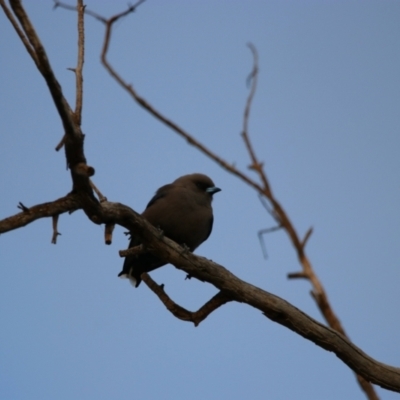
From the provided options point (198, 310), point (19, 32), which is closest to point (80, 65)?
point (19, 32)

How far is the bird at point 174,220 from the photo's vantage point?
264 inches

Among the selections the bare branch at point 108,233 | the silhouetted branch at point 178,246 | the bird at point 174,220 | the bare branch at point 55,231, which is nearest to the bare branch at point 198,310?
the silhouetted branch at point 178,246

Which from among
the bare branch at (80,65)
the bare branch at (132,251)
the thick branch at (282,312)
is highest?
the bare branch at (80,65)

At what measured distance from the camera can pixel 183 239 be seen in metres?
6.74

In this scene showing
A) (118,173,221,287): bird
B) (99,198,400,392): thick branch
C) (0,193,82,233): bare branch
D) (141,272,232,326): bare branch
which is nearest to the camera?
(0,193,82,233): bare branch

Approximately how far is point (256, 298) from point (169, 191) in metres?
2.48

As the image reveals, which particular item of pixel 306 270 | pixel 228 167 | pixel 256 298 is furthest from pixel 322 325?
pixel 228 167

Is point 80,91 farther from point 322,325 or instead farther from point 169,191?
point 169,191

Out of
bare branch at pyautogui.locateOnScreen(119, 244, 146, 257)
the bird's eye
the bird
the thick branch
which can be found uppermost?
the bird's eye

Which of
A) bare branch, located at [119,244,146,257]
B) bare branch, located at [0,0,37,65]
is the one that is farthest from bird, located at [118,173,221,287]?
bare branch, located at [0,0,37,65]

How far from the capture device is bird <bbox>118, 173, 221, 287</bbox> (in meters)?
6.70

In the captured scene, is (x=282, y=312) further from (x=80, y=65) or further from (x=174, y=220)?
(x=80, y=65)

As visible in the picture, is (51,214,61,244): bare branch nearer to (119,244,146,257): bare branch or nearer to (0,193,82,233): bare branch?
(0,193,82,233): bare branch

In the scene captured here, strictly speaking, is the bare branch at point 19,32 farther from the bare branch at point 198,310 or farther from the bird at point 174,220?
the bird at point 174,220
